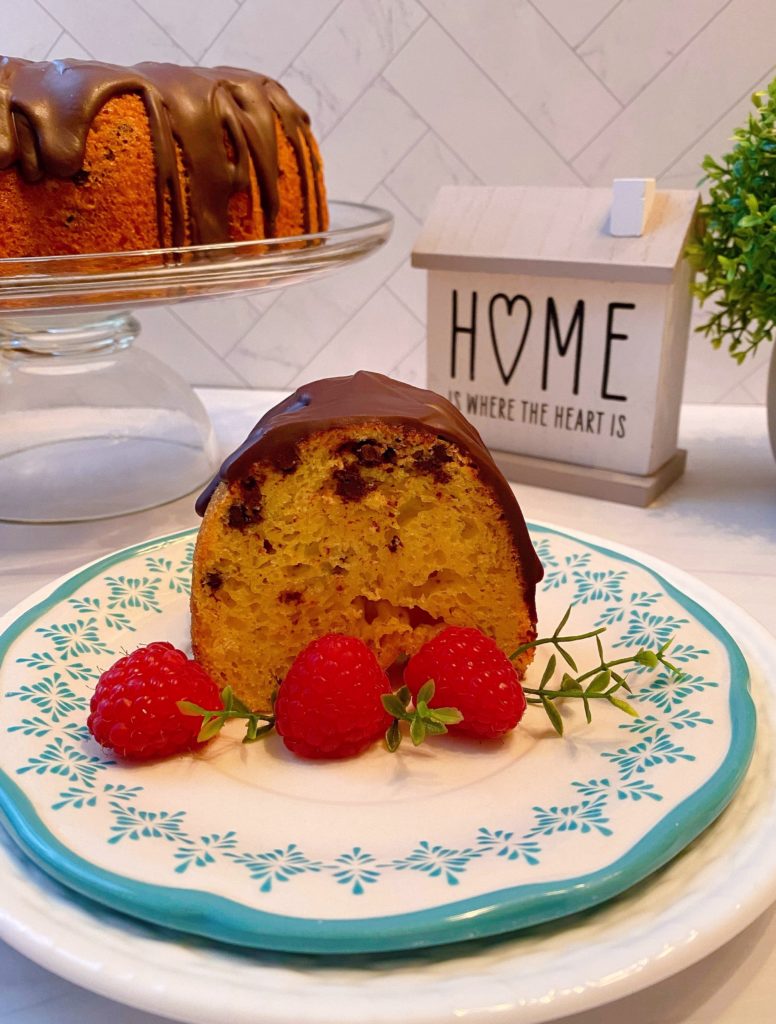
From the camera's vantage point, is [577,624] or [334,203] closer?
[577,624]

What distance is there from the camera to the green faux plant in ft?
3.84

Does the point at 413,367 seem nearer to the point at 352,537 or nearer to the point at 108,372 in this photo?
the point at 108,372

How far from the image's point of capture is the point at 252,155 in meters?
1.20

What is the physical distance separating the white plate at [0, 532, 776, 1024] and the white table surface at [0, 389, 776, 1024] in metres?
0.07

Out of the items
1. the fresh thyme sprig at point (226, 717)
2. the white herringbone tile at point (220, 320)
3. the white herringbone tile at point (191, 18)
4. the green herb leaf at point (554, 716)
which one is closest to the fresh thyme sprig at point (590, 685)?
the green herb leaf at point (554, 716)

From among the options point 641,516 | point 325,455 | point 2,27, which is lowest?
point 641,516

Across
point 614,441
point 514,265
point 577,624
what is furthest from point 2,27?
point 577,624

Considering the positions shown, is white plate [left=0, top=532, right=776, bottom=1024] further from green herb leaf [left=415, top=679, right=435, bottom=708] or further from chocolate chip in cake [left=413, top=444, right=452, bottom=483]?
chocolate chip in cake [left=413, top=444, right=452, bottom=483]

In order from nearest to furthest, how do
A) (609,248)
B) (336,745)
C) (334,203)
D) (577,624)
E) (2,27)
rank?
(336,745)
(577,624)
(609,248)
(334,203)
(2,27)

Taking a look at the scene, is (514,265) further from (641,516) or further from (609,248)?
(641,516)

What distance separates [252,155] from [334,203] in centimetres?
49

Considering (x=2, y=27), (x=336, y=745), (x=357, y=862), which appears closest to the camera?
(x=357, y=862)

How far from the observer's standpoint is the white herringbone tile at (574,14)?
5.14 feet

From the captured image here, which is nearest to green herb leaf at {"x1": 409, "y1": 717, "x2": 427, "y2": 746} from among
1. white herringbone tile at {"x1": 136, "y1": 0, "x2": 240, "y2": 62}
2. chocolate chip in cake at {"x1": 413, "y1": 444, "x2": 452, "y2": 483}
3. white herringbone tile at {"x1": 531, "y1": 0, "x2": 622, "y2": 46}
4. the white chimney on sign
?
chocolate chip in cake at {"x1": 413, "y1": 444, "x2": 452, "y2": 483}
